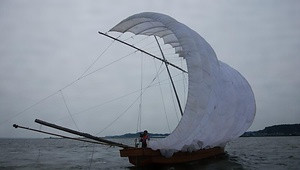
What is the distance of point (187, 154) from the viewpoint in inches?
863

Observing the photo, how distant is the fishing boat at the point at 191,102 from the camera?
17469mm

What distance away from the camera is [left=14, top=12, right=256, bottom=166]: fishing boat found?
17469 millimetres

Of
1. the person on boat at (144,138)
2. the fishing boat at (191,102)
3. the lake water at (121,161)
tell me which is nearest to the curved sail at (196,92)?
the fishing boat at (191,102)

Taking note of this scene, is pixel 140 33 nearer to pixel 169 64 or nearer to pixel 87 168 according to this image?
pixel 169 64

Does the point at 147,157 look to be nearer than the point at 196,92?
No

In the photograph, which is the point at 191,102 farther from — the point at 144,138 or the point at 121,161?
the point at 121,161

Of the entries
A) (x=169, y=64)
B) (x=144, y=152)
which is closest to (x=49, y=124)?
(x=144, y=152)

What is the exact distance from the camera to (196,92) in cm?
1753

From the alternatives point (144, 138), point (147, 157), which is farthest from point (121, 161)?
point (147, 157)

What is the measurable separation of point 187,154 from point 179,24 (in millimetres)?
8792

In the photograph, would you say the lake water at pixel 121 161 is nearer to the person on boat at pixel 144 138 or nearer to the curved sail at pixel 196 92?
the person on boat at pixel 144 138

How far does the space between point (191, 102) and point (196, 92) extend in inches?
25.2

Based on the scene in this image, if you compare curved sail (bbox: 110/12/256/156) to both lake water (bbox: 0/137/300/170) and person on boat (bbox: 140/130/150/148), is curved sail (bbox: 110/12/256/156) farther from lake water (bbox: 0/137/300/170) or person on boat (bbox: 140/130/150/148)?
lake water (bbox: 0/137/300/170)

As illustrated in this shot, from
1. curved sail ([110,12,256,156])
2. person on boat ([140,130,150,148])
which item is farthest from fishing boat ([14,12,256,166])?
person on boat ([140,130,150,148])
